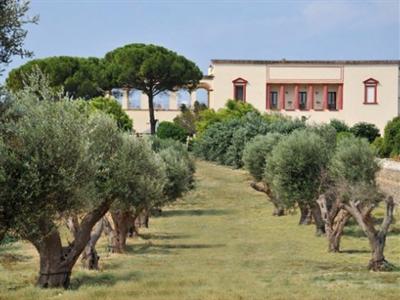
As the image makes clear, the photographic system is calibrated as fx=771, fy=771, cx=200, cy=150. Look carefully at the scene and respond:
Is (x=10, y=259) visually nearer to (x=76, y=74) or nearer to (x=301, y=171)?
(x=301, y=171)

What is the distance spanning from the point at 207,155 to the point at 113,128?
151 ft

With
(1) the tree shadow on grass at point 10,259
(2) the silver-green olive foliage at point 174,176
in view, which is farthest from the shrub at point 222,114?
(1) the tree shadow on grass at point 10,259

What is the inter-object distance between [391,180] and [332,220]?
691 cm

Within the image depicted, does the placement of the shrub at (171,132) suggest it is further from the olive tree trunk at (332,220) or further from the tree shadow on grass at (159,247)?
the olive tree trunk at (332,220)

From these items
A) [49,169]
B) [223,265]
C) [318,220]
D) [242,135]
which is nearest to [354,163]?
[318,220]

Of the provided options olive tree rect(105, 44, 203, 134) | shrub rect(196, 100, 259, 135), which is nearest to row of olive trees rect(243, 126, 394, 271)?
shrub rect(196, 100, 259, 135)

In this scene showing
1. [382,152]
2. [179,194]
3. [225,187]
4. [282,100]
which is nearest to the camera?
[179,194]

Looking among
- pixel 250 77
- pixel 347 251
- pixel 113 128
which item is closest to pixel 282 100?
pixel 250 77

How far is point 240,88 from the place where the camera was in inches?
3364

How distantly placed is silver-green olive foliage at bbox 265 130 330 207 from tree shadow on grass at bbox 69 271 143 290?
1122cm

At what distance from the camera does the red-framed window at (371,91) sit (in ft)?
280

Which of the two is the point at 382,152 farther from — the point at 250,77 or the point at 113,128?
the point at 250,77

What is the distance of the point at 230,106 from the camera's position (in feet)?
238

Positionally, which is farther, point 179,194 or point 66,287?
point 179,194
